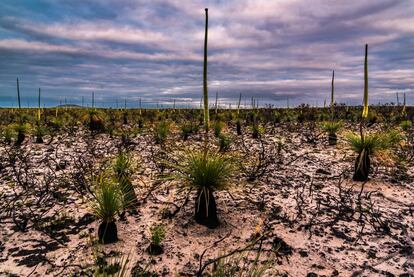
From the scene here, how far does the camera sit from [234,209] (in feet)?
19.1

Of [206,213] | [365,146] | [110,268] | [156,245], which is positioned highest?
[365,146]

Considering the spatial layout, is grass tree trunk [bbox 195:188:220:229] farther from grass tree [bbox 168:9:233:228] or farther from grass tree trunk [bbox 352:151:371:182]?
grass tree trunk [bbox 352:151:371:182]

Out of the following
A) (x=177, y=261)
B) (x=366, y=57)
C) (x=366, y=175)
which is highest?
(x=366, y=57)

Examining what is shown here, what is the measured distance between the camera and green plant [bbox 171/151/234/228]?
4.93 meters

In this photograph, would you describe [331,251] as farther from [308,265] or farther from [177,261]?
[177,261]

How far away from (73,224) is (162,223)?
148 centimetres

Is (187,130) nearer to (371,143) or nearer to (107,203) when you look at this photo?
(371,143)

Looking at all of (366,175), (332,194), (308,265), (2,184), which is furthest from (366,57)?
(2,184)

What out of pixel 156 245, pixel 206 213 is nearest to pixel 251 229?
pixel 206 213

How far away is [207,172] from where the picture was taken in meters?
4.92

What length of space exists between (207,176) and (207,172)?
7 centimetres

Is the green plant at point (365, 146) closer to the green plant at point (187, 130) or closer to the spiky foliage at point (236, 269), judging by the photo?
the spiky foliage at point (236, 269)

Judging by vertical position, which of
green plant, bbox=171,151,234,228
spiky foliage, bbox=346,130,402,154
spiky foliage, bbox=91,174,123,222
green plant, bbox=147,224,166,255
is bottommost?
green plant, bbox=147,224,166,255

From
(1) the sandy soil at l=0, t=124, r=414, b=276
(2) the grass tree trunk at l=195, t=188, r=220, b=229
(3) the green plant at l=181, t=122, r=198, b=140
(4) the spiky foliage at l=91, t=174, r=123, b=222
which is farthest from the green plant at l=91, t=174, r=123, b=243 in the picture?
(3) the green plant at l=181, t=122, r=198, b=140
